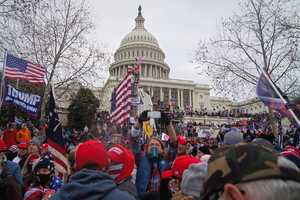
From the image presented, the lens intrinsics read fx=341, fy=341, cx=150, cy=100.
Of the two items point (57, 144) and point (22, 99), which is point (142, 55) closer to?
point (22, 99)

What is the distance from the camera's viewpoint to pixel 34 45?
A: 20078 millimetres

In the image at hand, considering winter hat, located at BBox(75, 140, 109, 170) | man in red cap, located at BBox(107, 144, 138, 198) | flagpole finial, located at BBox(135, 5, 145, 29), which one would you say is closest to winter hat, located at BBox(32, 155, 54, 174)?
man in red cap, located at BBox(107, 144, 138, 198)

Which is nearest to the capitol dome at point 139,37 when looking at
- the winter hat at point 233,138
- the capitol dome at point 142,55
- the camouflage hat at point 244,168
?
the capitol dome at point 142,55

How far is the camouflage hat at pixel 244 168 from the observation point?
996 mm

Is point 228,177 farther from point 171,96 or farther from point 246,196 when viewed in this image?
point 171,96

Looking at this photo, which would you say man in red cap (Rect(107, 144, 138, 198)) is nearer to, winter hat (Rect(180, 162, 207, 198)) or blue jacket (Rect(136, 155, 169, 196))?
winter hat (Rect(180, 162, 207, 198))

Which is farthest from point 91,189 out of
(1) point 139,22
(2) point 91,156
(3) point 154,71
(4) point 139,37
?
(1) point 139,22

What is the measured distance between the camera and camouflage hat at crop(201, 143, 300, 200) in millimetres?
996

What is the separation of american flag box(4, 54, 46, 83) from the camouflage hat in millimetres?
9659

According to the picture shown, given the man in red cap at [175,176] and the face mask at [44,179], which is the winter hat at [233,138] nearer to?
the man in red cap at [175,176]

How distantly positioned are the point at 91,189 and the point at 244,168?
3.53 feet

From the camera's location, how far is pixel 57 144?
4555 millimetres

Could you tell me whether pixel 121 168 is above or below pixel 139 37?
below

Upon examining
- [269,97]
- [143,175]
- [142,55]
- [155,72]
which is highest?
[142,55]
